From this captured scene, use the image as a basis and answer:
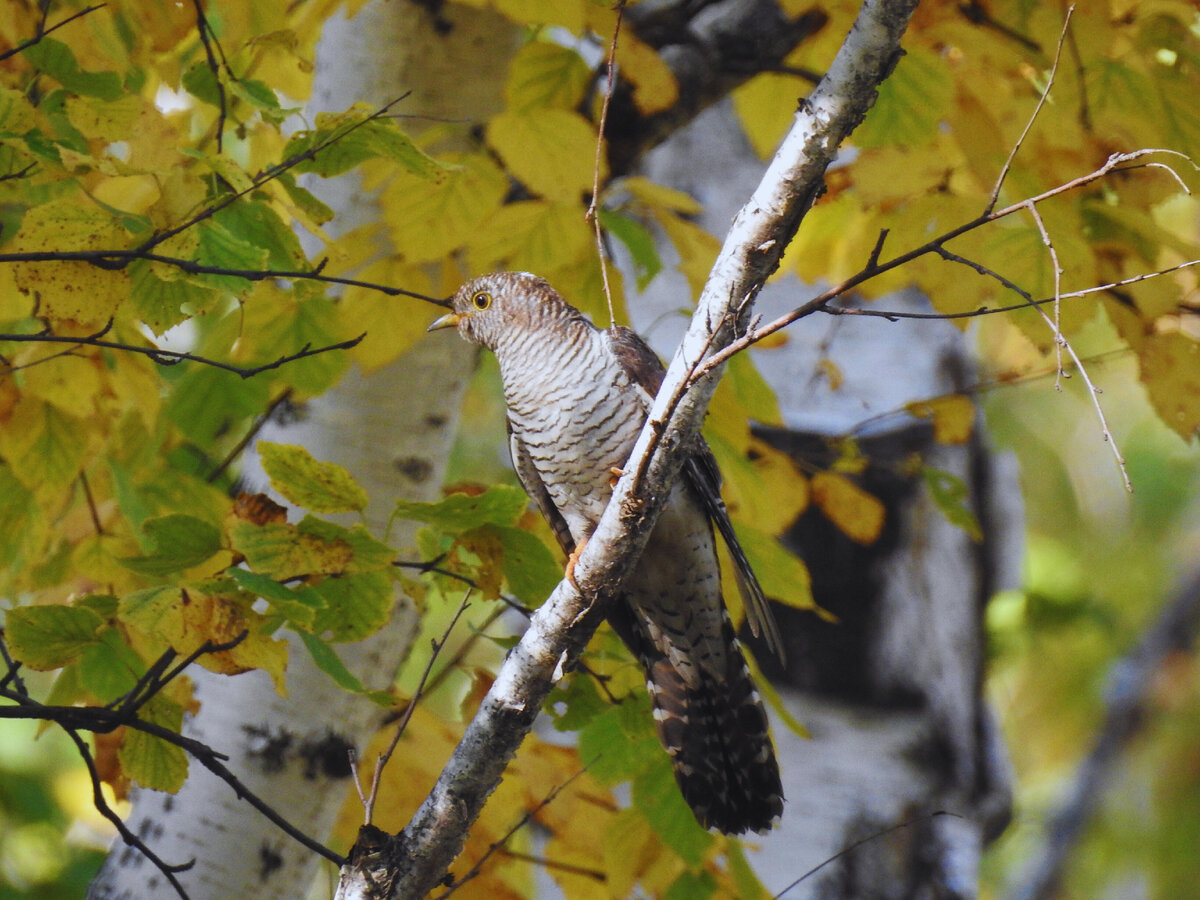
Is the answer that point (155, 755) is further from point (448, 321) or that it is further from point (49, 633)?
point (448, 321)

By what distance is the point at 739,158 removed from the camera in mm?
4160

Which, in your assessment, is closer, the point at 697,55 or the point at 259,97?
the point at 259,97

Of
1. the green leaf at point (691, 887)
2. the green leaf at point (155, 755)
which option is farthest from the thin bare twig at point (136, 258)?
the green leaf at point (691, 887)

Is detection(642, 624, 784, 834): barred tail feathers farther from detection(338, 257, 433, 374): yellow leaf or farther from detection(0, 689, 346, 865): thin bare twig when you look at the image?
detection(0, 689, 346, 865): thin bare twig

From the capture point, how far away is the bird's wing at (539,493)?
2920mm

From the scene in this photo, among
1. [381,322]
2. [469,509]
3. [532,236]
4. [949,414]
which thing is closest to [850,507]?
[949,414]

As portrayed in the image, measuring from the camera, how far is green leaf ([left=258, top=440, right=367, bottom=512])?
177cm

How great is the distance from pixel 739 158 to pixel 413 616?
7.80 feet

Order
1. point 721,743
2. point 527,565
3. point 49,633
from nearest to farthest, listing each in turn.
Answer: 1. point 49,633
2. point 527,565
3. point 721,743

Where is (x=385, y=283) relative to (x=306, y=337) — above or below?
above

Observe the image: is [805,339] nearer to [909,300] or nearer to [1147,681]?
[909,300]

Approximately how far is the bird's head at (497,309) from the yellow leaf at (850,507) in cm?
94

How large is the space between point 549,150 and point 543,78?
21 cm

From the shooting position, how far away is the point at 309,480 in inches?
70.6
